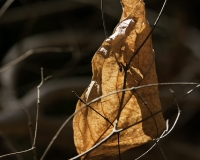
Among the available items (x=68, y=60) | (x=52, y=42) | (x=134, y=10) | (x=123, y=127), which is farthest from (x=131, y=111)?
(x=68, y=60)

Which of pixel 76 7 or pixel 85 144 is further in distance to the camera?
pixel 76 7

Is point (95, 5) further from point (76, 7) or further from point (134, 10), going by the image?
point (134, 10)

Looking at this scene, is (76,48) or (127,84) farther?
(76,48)

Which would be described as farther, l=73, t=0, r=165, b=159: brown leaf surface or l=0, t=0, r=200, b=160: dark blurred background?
l=0, t=0, r=200, b=160: dark blurred background

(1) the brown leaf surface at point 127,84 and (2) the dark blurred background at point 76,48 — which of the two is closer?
(1) the brown leaf surface at point 127,84

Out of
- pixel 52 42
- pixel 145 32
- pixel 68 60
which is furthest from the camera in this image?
pixel 68 60
